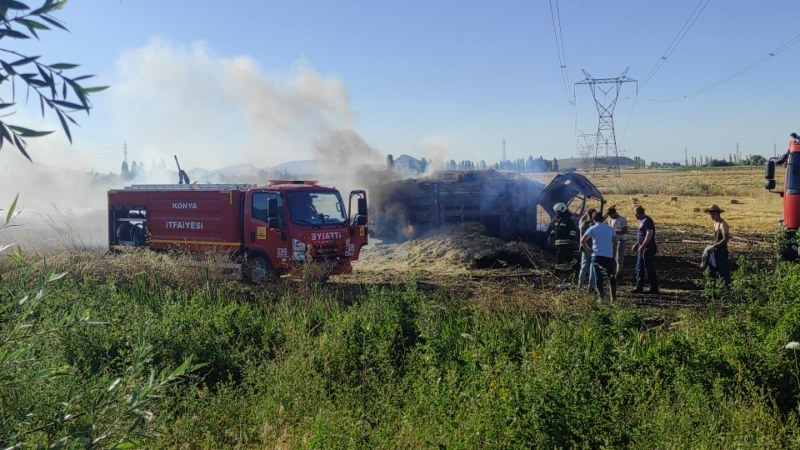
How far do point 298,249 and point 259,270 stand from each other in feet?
3.45

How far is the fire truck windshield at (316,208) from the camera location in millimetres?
13469

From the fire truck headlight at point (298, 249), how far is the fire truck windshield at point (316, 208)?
412 mm

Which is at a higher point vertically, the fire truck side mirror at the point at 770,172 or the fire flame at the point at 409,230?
the fire truck side mirror at the point at 770,172

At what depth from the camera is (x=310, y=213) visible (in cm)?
1370

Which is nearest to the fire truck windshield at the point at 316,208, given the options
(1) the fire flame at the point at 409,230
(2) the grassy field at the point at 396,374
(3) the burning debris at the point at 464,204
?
(2) the grassy field at the point at 396,374

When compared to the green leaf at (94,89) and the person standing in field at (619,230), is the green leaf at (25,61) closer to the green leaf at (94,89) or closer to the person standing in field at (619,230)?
the green leaf at (94,89)

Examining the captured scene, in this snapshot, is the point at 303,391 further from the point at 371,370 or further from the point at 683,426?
the point at 683,426

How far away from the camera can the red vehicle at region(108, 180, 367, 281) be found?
13.3 metres

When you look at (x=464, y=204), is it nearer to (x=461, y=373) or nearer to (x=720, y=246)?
(x=720, y=246)

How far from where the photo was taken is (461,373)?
6051mm

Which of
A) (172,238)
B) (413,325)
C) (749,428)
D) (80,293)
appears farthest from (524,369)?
(172,238)

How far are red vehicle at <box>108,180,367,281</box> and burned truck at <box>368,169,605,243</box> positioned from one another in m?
5.20

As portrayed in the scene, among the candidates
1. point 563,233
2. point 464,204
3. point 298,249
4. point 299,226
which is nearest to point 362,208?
point 299,226

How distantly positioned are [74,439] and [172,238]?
12.7 meters
